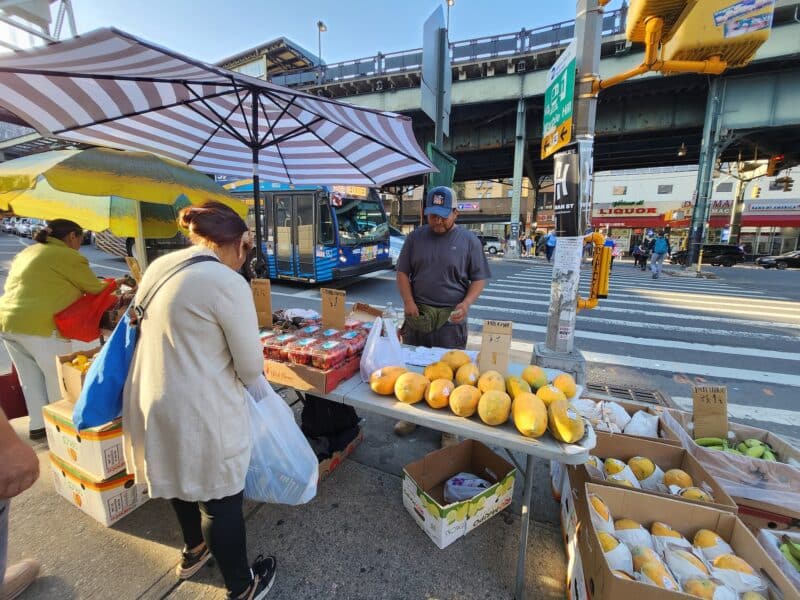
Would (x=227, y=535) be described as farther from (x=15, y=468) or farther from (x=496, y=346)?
(x=496, y=346)

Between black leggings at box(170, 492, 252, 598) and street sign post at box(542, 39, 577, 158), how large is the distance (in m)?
3.41

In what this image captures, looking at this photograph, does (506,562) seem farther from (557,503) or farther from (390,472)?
(390,472)

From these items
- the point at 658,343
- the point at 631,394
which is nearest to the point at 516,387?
the point at 631,394

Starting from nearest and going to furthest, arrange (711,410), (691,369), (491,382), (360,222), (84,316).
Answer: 1. (491,382)
2. (711,410)
3. (84,316)
4. (691,369)
5. (360,222)

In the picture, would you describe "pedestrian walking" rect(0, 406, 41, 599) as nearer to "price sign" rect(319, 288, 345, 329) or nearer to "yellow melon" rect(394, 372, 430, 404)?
"yellow melon" rect(394, 372, 430, 404)

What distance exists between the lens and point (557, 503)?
8.13ft

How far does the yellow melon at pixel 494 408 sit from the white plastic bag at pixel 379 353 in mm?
624

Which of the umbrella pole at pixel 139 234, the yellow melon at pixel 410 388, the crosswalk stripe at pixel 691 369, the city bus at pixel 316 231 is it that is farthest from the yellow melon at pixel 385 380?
the city bus at pixel 316 231

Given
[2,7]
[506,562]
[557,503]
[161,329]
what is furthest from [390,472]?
[2,7]

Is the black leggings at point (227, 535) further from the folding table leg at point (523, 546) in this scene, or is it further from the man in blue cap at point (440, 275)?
the man in blue cap at point (440, 275)

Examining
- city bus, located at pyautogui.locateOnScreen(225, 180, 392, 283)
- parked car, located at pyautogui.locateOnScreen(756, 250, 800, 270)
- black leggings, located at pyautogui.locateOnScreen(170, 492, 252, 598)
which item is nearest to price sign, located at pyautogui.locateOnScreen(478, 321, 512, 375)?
black leggings, located at pyautogui.locateOnScreen(170, 492, 252, 598)

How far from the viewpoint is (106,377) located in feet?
4.92

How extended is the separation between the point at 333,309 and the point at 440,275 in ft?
3.30

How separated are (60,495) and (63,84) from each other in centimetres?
310
